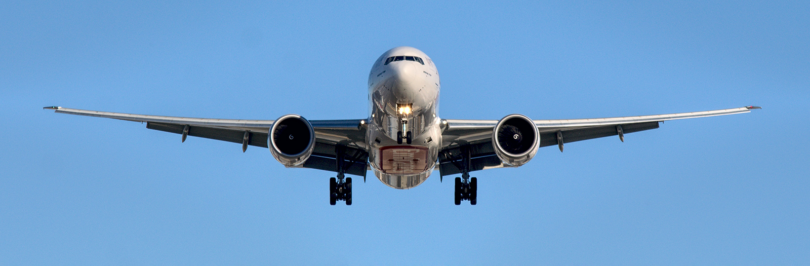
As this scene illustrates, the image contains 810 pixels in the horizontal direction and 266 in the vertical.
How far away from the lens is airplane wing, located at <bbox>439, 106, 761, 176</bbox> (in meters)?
24.6

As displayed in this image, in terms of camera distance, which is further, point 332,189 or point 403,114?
point 332,189

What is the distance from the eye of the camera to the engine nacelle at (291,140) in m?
22.8

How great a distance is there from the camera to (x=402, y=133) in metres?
23.1

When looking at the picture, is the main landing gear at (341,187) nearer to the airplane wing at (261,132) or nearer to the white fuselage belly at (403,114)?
the airplane wing at (261,132)

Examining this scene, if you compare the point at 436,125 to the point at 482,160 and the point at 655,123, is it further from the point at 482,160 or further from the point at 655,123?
the point at 655,123

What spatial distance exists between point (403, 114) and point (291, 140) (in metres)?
3.27

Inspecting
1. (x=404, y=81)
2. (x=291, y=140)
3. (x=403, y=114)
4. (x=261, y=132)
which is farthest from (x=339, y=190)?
(x=404, y=81)

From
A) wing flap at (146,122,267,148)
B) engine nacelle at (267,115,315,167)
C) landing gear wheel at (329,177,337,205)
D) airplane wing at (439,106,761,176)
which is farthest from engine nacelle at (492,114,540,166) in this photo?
wing flap at (146,122,267,148)

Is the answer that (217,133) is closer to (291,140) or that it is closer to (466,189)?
(291,140)

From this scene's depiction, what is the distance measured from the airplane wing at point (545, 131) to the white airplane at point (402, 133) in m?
0.03

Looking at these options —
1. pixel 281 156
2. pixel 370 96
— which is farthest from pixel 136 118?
pixel 370 96

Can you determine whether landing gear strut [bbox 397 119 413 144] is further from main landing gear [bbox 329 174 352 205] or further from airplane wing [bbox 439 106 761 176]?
main landing gear [bbox 329 174 352 205]

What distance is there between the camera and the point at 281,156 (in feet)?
74.6

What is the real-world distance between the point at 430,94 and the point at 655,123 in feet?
25.9
